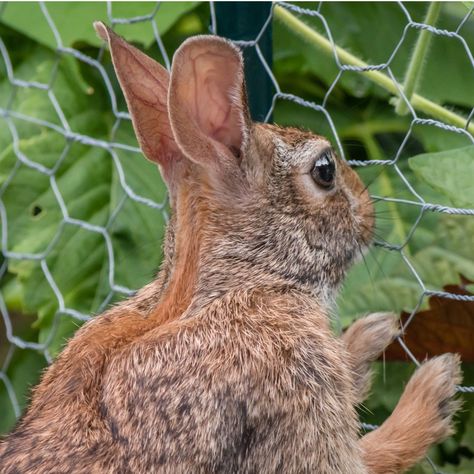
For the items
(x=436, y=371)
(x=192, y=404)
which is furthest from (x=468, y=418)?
(x=192, y=404)

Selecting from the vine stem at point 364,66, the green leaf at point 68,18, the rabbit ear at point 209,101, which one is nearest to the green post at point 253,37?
the vine stem at point 364,66

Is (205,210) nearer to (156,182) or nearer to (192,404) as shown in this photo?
(192,404)

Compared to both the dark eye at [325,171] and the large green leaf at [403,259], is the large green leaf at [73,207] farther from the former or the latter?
the dark eye at [325,171]

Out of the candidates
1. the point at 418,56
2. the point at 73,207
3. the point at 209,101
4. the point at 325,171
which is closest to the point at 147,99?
the point at 209,101

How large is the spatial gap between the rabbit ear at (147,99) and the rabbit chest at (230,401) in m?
0.25

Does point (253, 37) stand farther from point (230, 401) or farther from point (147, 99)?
point (230, 401)

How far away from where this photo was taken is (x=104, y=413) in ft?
5.31

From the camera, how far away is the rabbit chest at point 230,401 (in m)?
1.58

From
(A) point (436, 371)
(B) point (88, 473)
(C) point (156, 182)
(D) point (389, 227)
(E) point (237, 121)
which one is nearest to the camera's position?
(B) point (88, 473)

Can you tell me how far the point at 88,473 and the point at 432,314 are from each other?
0.60 metres

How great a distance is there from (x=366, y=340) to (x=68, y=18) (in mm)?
986

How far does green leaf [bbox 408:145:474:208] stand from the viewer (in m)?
1.72

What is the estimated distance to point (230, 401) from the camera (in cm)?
161

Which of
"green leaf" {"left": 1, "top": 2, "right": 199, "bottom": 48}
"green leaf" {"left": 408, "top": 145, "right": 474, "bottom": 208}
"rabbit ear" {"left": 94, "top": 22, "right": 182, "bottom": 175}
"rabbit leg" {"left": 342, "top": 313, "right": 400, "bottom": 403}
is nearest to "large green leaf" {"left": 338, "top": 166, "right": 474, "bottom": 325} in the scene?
"rabbit leg" {"left": 342, "top": 313, "right": 400, "bottom": 403}
